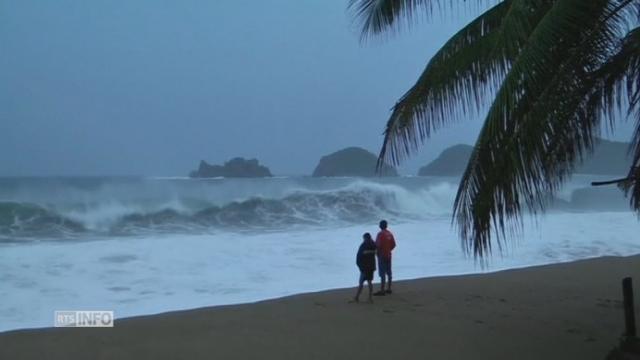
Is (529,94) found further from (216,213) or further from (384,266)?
Answer: (216,213)

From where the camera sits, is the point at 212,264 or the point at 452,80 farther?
the point at 212,264

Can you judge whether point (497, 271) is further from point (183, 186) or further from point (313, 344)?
point (183, 186)

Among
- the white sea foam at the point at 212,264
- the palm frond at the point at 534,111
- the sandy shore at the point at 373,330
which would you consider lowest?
the sandy shore at the point at 373,330

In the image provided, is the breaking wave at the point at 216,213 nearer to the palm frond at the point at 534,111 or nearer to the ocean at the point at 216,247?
the ocean at the point at 216,247

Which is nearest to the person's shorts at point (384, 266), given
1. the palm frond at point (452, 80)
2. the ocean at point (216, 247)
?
the ocean at point (216, 247)

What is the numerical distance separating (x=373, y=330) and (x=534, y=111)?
4961mm

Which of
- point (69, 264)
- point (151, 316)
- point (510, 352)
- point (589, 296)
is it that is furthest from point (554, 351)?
point (69, 264)

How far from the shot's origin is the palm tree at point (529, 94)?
331cm

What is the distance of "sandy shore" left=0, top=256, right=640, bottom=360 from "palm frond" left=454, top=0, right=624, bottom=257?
3.06 meters

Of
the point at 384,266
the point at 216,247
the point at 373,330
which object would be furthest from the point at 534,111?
the point at 216,247

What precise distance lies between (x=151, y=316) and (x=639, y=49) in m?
7.57

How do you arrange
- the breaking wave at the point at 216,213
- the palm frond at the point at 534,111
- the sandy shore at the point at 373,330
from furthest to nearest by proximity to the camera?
the breaking wave at the point at 216,213, the sandy shore at the point at 373,330, the palm frond at the point at 534,111

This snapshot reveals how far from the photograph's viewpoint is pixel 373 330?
7.70m

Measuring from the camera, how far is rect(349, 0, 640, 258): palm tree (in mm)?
3307
